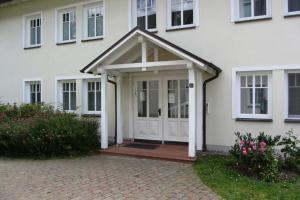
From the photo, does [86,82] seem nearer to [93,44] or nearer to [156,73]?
[93,44]

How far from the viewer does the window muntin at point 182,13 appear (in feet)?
33.4

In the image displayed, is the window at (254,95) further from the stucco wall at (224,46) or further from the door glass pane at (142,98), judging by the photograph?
the door glass pane at (142,98)

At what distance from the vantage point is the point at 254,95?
30.3ft

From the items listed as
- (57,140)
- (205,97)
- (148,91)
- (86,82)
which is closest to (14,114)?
(86,82)

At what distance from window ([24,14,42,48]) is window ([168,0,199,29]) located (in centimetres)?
633

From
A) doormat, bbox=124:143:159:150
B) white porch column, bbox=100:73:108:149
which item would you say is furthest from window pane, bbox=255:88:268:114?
white porch column, bbox=100:73:108:149

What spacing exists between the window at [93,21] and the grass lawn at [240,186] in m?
6.83

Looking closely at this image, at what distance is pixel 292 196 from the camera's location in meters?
5.77

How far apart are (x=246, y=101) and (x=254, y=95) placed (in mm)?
309

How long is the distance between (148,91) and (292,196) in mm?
6210

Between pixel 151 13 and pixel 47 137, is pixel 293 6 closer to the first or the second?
pixel 151 13

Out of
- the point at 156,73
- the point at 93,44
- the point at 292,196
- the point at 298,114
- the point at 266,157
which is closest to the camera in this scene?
the point at 292,196

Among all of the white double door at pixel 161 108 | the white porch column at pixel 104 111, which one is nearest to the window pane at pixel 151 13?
the white double door at pixel 161 108

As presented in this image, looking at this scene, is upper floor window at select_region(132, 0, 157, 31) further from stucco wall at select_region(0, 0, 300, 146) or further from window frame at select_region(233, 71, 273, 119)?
window frame at select_region(233, 71, 273, 119)
